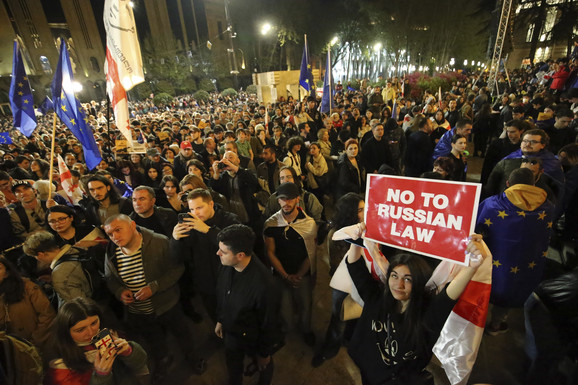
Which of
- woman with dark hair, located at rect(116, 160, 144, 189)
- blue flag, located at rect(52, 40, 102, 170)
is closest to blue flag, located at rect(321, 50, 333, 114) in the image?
woman with dark hair, located at rect(116, 160, 144, 189)

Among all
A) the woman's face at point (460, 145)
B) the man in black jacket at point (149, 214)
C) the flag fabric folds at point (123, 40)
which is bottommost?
the man in black jacket at point (149, 214)

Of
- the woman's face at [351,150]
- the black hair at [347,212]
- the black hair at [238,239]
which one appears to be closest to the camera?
the black hair at [238,239]

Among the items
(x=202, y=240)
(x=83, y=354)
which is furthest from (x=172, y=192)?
(x=83, y=354)

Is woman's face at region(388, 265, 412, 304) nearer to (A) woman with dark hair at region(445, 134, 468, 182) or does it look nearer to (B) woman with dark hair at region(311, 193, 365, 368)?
(B) woman with dark hair at region(311, 193, 365, 368)

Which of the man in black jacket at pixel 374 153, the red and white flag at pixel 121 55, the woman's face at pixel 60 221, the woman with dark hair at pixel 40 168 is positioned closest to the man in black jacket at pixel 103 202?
the woman's face at pixel 60 221

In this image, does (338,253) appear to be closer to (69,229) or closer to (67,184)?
(69,229)

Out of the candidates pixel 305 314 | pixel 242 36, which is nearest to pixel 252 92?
pixel 242 36

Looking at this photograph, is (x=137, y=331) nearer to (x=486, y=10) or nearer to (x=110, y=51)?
(x=110, y=51)

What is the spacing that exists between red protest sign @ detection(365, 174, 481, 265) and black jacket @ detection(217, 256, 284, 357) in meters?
1.05

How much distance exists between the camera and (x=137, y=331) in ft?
10.3

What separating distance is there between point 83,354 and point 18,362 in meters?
0.63

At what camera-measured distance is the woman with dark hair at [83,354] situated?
188 centimetres

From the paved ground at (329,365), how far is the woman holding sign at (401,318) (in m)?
1.10

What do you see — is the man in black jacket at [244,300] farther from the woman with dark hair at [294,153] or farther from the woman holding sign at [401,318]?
the woman with dark hair at [294,153]
